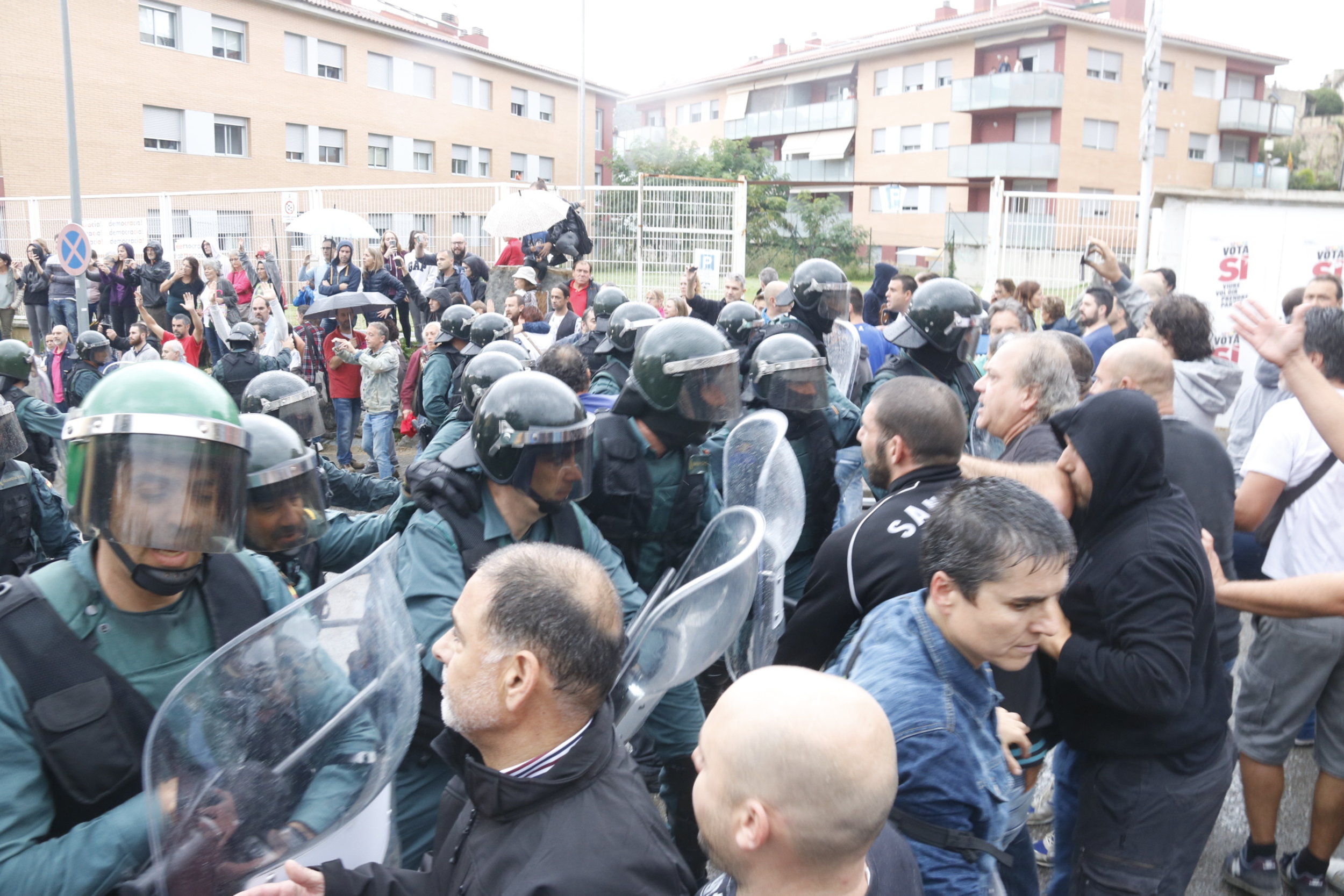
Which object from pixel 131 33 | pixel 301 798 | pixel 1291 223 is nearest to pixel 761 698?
pixel 301 798

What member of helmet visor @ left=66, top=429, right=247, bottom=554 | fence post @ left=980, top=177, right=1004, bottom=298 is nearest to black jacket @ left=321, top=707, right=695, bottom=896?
helmet visor @ left=66, top=429, right=247, bottom=554

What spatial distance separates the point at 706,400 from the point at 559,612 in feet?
6.35

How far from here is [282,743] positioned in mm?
1629

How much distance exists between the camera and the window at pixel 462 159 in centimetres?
3969

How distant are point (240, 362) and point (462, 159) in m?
33.4

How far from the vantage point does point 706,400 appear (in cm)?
362

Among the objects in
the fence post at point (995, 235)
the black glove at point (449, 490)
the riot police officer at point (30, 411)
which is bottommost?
the riot police officer at point (30, 411)

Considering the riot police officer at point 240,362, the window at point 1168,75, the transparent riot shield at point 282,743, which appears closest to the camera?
the transparent riot shield at point 282,743

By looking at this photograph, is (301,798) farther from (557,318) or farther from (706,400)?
(557,318)

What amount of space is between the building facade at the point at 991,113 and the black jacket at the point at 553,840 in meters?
32.0

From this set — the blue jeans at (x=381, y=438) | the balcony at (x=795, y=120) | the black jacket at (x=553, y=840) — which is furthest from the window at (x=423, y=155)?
the black jacket at (x=553, y=840)

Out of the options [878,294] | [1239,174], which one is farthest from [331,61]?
[1239,174]

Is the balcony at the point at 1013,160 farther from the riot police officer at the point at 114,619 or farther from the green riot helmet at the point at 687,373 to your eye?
the riot police officer at the point at 114,619

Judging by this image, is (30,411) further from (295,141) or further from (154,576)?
(295,141)
